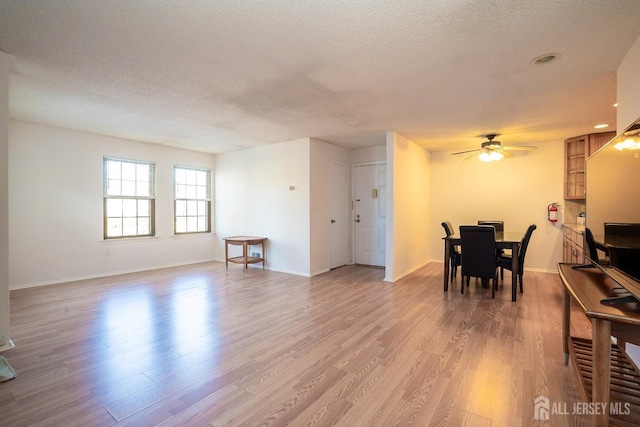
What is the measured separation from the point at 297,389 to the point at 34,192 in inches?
200

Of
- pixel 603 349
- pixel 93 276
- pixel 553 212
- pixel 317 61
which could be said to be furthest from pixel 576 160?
pixel 93 276

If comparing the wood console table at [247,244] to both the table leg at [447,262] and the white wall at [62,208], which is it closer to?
the white wall at [62,208]

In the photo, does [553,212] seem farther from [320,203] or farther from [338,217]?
[320,203]

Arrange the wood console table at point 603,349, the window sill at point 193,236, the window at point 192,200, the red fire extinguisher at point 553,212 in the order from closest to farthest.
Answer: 1. the wood console table at point 603,349
2. the red fire extinguisher at point 553,212
3. the window sill at point 193,236
4. the window at point 192,200

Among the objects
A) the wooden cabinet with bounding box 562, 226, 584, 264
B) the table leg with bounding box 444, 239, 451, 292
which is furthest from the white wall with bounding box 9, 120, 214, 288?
the wooden cabinet with bounding box 562, 226, 584, 264

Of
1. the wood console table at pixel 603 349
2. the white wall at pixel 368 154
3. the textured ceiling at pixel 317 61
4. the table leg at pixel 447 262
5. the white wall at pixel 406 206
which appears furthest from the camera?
the white wall at pixel 368 154

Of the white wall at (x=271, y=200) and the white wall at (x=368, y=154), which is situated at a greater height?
the white wall at (x=368, y=154)

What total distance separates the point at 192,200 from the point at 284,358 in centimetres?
518

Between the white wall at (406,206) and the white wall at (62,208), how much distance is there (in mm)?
4572

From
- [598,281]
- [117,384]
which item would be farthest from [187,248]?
[598,281]

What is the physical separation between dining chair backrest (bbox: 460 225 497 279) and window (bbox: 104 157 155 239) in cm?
565

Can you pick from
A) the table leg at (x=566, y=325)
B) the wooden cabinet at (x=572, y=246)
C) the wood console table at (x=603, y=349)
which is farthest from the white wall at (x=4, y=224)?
the wooden cabinet at (x=572, y=246)

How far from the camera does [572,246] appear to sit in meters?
4.35

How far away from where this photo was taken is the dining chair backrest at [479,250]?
3820mm
